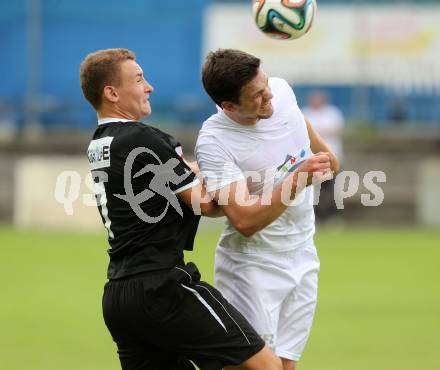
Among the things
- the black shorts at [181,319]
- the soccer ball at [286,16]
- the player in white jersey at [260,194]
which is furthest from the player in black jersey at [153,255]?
the soccer ball at [286,16]

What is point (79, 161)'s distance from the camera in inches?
811

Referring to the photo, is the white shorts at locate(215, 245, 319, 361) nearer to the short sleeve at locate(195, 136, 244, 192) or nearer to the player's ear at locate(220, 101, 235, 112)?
the short sleeve at locate(195, 136, 244, 192)

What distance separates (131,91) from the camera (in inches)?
237

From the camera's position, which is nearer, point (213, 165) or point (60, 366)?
point (213, 165)

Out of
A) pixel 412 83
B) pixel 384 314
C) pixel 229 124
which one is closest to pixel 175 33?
pixel 412 83

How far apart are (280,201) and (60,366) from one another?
12.6 feet

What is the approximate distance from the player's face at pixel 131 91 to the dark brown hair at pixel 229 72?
400 mm

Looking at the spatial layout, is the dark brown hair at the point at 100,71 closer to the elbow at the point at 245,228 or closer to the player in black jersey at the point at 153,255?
the player in black jersey at the point at 153,255

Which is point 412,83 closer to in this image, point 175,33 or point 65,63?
point 175,33

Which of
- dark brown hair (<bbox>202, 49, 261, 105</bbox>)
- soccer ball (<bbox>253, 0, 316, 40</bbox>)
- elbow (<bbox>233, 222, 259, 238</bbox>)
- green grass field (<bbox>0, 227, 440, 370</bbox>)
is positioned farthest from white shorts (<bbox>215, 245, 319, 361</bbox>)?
green grass field (<bbox>0, 227, 440, 370</bbox>)

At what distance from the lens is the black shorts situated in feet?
18.7

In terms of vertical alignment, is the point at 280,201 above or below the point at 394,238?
above

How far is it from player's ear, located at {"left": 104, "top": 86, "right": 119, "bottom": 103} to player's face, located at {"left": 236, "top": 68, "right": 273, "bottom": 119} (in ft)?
2.29

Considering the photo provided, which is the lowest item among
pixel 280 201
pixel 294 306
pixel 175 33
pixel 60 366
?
pixel 60 366
